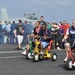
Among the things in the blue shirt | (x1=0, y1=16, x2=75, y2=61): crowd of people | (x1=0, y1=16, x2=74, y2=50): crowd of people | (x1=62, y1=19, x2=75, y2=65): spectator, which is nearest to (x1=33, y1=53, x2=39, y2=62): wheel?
(x1=0, y1=16, x2=75, y2=61): crowd of people

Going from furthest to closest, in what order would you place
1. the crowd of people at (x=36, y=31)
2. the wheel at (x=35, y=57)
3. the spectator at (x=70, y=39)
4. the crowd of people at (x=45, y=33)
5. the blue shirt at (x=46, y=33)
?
the crowd of people at (x=36, y=31) → the blue shirt at (x=46, y=33) → the wheel at (x=35, y=57) → the crowd of people at (x=45, y=33) → the spectator at (x=70, y=39)

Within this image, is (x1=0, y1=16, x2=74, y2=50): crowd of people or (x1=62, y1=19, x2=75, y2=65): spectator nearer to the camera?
(x1=62, y1=19, x2=75, y2=65): spectator

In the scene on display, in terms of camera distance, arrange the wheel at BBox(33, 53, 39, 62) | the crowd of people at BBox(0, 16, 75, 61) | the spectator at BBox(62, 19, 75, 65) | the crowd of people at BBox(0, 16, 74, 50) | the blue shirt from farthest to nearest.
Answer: the crowd of people at BBox(0, 16, 74, 50), the blue shirt, the wheel at BBox(33, 53, 39, 62), the crowd of people at BBox(0, 16, 75, 61), the spectator at BBox(62, 19, 75, 65)

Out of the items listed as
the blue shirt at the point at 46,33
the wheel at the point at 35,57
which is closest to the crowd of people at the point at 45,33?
the blue shirt at the point at 46,33

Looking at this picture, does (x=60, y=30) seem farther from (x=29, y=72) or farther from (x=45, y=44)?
(x=29, y=72)

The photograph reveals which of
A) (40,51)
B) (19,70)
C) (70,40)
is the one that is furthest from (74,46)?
(40,51)

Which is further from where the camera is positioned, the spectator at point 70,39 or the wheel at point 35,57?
the wheel at point 35,57

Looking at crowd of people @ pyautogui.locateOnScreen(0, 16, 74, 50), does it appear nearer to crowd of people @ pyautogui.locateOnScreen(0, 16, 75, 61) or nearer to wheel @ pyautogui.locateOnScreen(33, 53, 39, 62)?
crowd of people @ pyautogui.locateOnScreen(0, 16, 75, 61)

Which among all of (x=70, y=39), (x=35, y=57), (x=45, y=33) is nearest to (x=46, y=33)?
(x=45, y=33)

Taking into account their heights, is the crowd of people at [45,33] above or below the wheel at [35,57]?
above

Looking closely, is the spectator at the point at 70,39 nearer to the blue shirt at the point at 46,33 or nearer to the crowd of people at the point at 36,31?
the blue shirt at the point at 46,33

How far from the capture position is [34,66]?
13703 mm

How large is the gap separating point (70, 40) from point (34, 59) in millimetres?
2797

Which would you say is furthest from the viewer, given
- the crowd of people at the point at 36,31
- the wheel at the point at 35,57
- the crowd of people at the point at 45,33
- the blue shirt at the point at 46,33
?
the crowd of people at the point at 36,31
